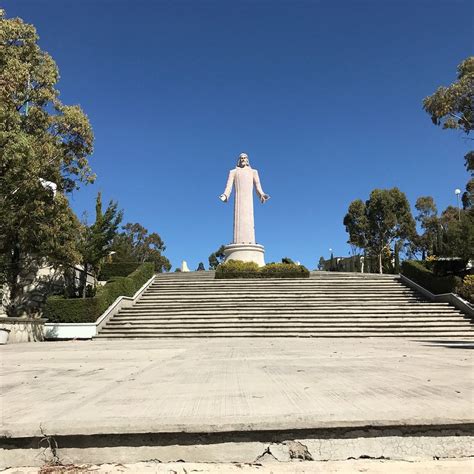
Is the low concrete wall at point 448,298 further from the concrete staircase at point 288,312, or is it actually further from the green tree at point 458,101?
the green tree at point 458,101

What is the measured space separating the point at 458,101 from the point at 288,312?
30.6 ft

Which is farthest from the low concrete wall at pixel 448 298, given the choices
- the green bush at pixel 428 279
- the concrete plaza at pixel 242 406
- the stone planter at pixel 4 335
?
the stone planter at pixel 4 335

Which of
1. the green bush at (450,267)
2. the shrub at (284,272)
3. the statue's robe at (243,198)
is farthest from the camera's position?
the statue's robe at (243,198)

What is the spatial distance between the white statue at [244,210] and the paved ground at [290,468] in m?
24.0

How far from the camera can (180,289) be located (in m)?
21.0

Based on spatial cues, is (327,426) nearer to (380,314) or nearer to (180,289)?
(380,314)

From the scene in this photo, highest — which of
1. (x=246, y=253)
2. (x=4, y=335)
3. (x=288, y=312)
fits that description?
(x=246, y=253)

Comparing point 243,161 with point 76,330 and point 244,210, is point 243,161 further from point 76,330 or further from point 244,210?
point 76,330

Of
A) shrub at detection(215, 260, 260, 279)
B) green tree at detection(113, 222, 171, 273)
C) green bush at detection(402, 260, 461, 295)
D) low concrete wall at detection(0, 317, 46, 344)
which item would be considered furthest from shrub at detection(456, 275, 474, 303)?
green tree at detection(113, 222, 171, 273)

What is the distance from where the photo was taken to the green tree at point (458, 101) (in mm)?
14242

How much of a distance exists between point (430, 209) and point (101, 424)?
55139mm

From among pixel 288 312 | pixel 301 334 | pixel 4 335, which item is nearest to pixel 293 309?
pixel 288 312

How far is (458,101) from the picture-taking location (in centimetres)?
1457

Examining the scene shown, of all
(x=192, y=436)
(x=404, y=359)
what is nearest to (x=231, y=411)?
(x=192, y=436)
